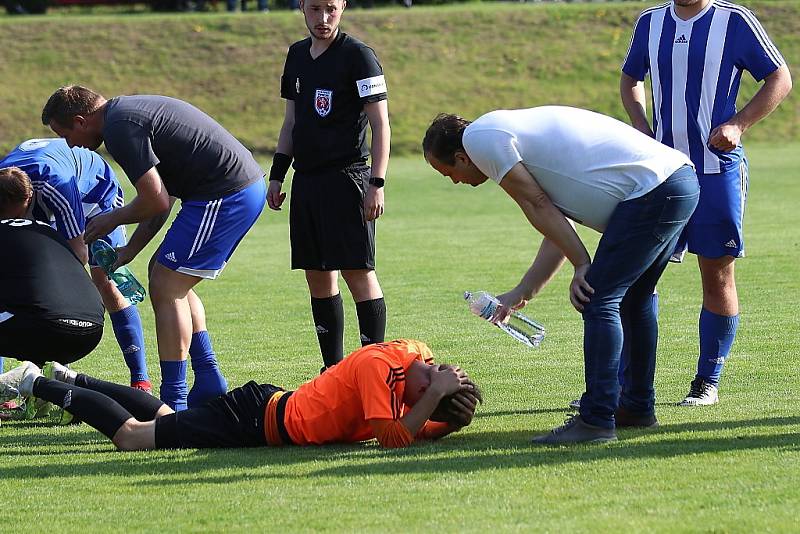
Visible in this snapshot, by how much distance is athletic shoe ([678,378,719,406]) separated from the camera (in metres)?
6.64

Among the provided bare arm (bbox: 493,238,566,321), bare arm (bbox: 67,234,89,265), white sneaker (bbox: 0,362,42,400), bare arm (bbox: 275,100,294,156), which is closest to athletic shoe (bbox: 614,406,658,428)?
bare arm (bbox: 493,238,566,321)

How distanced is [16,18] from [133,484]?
35499 mm

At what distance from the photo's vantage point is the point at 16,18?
125 feet

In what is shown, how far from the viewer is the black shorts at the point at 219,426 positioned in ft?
19.6

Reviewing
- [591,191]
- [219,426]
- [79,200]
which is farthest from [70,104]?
[591,191]

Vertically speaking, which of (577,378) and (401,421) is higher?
(401,421)

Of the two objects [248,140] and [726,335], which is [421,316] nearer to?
[726,335]

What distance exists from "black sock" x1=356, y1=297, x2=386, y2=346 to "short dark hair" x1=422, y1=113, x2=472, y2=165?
1.86 m

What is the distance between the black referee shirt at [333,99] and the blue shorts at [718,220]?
1841 mm

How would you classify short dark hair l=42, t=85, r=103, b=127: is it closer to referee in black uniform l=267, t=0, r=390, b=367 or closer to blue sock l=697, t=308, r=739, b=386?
referee in black uniform l=267, t=0, r=390, b=367

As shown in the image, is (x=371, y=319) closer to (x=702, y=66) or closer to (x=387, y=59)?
(x=702, y=66)

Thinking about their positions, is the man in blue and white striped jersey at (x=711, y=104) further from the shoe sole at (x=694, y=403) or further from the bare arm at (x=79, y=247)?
the bare arm at (x=79, y=247)

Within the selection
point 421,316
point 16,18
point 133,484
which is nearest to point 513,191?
point 133,484

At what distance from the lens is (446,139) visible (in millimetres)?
5621
